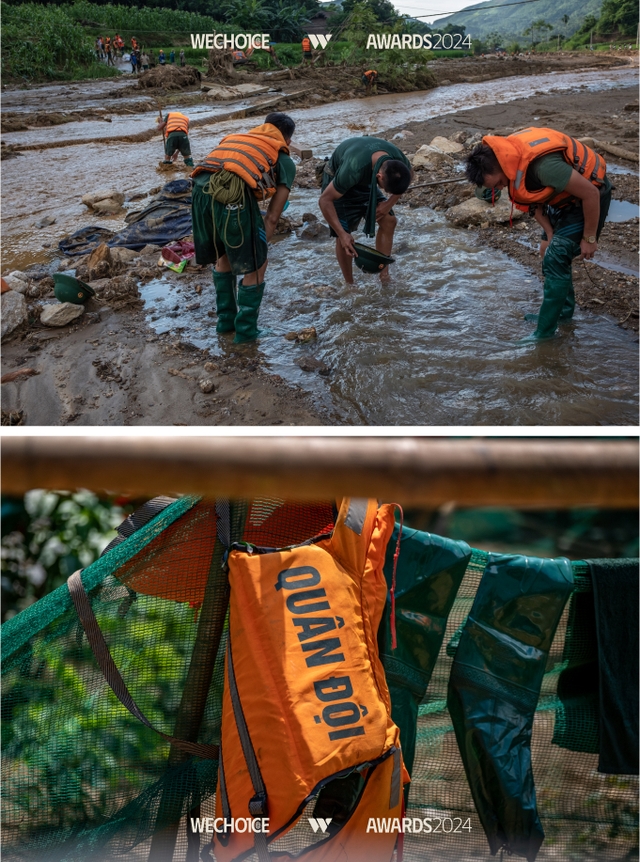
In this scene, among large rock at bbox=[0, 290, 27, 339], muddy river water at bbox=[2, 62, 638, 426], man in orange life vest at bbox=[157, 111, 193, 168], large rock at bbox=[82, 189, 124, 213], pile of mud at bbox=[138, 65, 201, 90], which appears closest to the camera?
muddy river water at bbox=[2, 62, 638, 426]

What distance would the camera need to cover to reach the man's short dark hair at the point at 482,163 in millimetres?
3678

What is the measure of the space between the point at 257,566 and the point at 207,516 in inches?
7.1

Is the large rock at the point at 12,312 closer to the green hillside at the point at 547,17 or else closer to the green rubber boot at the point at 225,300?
the green rubber boot at the point at 225,300

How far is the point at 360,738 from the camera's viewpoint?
1.10 m

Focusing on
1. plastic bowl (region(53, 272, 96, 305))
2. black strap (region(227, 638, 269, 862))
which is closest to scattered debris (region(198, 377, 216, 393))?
plastic bowl (region(53, 272, 96, 305))

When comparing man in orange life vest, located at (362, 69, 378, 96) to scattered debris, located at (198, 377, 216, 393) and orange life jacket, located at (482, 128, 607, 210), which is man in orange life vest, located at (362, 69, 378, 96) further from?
scattered debris, located at (198, 377, 216, 393)

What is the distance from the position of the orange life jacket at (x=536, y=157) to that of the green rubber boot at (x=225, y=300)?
190 cm

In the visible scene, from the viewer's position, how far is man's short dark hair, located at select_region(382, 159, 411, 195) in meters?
4.23

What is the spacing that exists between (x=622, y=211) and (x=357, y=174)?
333 cm

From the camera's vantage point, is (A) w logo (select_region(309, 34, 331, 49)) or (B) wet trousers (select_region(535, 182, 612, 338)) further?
(A) w logo (select_region(309, 34, 331, 49))

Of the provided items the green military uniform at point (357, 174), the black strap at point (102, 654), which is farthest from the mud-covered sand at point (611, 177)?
the black strap at point (102, 654)

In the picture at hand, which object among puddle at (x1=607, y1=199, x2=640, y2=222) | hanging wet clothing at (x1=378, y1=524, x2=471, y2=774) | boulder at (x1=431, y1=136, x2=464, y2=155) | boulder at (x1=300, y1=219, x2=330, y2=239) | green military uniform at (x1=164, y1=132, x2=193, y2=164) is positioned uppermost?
green military uniform at (x1=164, y1=132, x2=193, y2=164)

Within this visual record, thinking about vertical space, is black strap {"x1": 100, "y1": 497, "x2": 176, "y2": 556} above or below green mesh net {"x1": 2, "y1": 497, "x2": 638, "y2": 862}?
above

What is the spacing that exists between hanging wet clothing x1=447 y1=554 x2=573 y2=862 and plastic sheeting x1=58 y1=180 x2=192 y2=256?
5.78m
